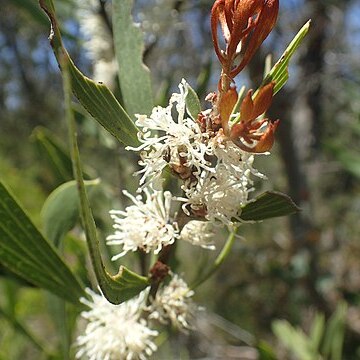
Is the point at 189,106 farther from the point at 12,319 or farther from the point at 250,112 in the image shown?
the point at 12,319

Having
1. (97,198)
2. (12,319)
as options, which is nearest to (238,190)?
(97,198)

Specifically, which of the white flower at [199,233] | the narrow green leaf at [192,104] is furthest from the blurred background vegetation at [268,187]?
the narrow green leaf at [192,104]

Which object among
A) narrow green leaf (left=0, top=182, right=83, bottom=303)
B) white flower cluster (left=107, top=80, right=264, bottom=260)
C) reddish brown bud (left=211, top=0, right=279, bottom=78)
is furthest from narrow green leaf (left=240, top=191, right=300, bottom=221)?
narrow green leaf (left=0, top=182, right=83, bottom=303)

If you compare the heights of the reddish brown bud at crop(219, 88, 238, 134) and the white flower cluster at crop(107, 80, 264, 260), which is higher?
the reddish brown bud at crop(219, 88, 238, 134)

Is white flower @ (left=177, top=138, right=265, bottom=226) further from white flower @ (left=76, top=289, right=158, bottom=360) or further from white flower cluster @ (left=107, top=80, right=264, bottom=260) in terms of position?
white flower @ (left=76, top=289, right=158, bottom=360)

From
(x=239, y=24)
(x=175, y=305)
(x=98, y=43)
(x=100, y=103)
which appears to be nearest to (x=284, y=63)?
(x=239, y=24)

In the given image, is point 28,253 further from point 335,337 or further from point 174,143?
point 335,337
